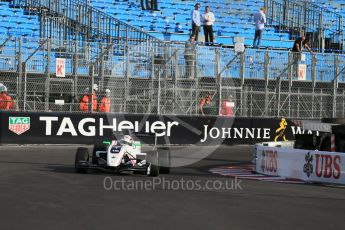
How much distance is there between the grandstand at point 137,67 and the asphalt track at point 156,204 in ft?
26.8

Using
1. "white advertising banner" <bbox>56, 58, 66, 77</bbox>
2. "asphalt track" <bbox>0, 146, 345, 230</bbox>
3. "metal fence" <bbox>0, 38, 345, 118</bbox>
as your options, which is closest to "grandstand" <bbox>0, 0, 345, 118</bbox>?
"metal fence" <bbox>0, 38, 345, 118</bbox>

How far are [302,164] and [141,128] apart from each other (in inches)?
421

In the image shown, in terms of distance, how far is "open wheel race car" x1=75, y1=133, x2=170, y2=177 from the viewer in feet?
47.2

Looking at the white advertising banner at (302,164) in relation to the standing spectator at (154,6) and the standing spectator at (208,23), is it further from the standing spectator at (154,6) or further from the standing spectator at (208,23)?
the standing spectator at (154,6)

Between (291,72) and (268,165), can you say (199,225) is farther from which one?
(291,72)

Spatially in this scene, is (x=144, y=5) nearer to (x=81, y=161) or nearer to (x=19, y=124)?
(x=19, y=124)

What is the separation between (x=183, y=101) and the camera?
25.1m

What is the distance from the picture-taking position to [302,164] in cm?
1484

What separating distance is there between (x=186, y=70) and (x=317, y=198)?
1357cm

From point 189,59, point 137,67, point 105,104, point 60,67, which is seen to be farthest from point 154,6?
point 60,67

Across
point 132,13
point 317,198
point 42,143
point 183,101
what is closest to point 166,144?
point 183,101

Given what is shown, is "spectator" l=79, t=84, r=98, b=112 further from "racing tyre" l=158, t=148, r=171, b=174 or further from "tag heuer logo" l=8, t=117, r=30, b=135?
"racing tyre" l=158, t=148, r=171, b=174

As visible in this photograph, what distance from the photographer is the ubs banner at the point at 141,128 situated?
2322 centimetres

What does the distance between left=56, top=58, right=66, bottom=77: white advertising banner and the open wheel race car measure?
8.13 meters
